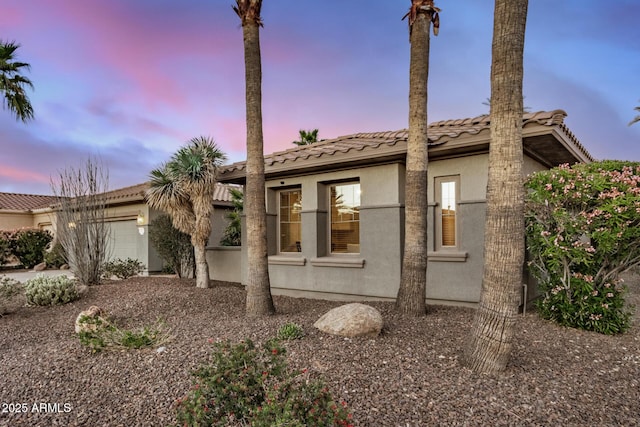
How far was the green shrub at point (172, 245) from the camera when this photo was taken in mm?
11359

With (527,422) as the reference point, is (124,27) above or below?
above

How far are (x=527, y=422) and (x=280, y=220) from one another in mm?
7860

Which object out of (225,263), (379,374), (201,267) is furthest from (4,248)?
(379,374)

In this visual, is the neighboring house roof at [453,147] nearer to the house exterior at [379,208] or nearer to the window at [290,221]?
the house exterior at [379,208]

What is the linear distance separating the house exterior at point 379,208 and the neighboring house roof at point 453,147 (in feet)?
0.07

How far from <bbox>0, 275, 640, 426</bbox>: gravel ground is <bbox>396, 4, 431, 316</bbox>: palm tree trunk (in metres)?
0.47

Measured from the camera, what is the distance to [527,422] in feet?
9.68

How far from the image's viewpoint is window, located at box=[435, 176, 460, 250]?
25.5ft

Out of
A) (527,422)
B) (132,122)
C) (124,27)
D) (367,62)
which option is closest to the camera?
(527,422)

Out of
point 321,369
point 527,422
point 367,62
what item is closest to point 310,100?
point 367,62

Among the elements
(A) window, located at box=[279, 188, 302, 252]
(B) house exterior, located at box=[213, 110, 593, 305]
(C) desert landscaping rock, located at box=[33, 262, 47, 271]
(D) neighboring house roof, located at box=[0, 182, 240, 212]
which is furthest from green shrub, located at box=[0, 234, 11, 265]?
(A) window, located at box=[279, 188, 302, 252]

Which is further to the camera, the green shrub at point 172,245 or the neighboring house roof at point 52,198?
the neighboring house roof at point 52,198

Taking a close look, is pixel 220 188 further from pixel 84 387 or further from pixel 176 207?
pixel 84 387

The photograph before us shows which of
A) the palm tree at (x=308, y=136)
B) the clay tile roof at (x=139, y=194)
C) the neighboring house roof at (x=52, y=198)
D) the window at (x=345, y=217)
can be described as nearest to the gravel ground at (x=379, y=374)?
the window at (x=345, y=217)
